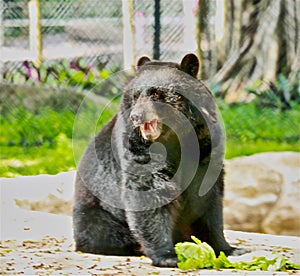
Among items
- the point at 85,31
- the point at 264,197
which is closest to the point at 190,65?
the point at 264,197

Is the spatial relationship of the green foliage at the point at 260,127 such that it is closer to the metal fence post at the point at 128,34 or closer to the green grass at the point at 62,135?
the green grass at the point at 62,135

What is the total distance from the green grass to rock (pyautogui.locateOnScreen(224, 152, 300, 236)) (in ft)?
2.89

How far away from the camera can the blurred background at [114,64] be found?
23.6ft

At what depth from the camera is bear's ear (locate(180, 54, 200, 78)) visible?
3.87 meters

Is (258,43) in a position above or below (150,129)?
above

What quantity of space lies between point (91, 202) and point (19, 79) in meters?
3.70

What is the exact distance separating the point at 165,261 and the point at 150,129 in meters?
0.66

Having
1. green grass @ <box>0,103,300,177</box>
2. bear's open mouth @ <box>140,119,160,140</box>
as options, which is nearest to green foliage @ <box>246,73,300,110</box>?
green grass @ <box>0,103,300,177</box>

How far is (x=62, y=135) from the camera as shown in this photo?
7543 millimetres

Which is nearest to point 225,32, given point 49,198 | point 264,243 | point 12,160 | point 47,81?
point 47,81

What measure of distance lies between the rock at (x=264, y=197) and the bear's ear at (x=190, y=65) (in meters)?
2.13

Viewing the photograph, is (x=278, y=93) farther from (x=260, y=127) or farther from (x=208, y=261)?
(x=208, y=261)

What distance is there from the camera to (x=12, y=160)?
7359mm

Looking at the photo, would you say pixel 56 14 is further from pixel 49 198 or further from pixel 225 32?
pixel 49 198
